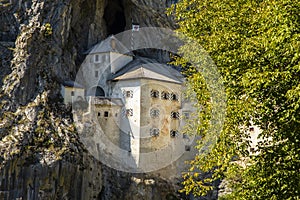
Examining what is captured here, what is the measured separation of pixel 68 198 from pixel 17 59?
55.5 ft

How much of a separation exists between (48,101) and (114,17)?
18472mm

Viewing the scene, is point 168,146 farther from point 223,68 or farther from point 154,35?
point 223,68

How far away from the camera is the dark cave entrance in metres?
58.0

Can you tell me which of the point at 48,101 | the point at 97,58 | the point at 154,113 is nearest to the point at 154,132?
the point at 154,113

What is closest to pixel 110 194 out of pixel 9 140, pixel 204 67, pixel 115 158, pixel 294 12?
pixel 115 158

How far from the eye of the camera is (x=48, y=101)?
45.8m

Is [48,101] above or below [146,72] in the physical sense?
below

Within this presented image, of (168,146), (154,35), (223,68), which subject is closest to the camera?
(223,68)

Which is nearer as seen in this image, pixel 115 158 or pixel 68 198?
pixel 68 198

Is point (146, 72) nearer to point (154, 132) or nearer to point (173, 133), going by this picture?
point (154, 132)

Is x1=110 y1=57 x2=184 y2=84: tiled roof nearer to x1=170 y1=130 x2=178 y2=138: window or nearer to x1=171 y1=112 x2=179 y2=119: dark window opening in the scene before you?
x1=171 y1=112 x2=179 y2=119: dark window opening

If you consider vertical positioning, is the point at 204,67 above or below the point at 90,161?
above

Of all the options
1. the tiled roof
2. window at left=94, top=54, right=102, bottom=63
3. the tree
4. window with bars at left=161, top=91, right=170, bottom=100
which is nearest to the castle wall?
window with bars at left=161, top=91, right=170, bottom=100

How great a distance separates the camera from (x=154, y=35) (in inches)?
2164
